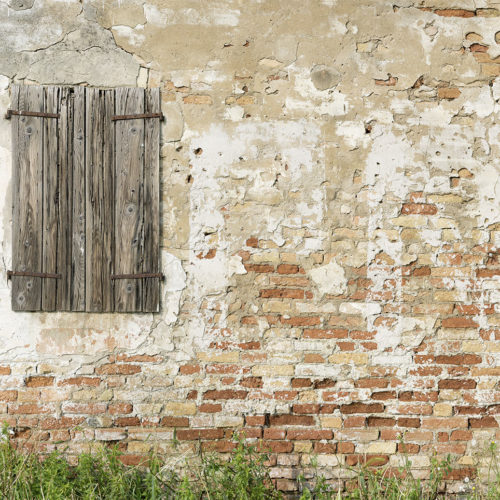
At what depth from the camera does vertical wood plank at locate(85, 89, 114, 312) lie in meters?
3.55

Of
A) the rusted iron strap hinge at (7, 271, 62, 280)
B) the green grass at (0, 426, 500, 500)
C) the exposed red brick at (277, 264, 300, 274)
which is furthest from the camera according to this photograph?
the exposed red brick at (277, 264, 300, 274)

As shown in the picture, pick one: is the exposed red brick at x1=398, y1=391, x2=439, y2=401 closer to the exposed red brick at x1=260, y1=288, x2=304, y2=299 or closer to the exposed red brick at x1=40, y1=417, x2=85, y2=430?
the exposed red brick at x1=260, y1=288, x2=304, y2=299

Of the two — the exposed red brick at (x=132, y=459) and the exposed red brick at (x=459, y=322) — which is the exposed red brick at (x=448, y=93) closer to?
the exposed red brick at (x=459, y=322)

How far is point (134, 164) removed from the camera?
140 inches

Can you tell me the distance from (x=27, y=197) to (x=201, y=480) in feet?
6.52

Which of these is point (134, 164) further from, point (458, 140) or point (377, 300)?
point (458, 140)

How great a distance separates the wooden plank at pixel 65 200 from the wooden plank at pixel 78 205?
0.9 inches

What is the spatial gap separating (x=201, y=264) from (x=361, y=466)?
160 centimetres

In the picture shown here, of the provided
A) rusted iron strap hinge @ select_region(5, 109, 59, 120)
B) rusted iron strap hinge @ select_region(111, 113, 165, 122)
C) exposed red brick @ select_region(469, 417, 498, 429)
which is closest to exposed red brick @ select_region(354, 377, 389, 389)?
exposed red brick @ select_region(469, 417, 498, 429)

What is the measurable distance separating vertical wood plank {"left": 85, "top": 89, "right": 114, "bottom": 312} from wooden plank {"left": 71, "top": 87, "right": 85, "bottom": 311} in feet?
0.10

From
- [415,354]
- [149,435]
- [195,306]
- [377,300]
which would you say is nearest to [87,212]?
[195,306]

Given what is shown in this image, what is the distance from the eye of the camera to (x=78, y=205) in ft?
11.7

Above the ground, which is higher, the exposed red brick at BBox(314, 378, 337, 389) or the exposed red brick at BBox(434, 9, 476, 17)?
the exposed red brick at BBox(434, 9, 476, 17)

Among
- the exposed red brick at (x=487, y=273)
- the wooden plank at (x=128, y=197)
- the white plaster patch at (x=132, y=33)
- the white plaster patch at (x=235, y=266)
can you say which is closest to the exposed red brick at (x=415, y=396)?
the exposed red brick at (x=487, y=273)
